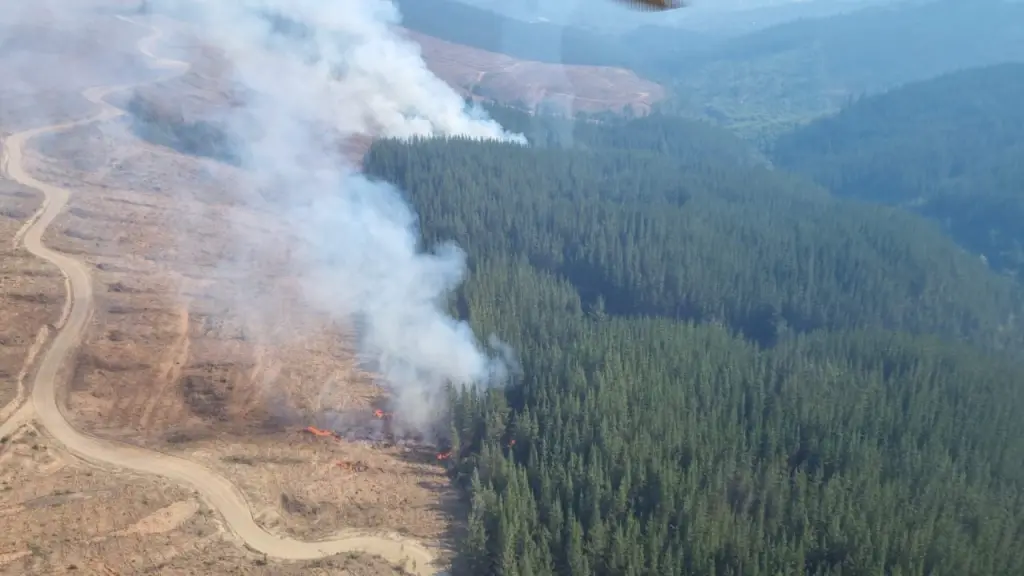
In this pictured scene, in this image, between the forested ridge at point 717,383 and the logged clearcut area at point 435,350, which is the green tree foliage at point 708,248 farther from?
the logged clearcut area at point 435,350

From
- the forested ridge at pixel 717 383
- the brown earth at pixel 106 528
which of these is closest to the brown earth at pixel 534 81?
the forested ridge at pixel 717 383

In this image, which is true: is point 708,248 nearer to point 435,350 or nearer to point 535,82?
point 435,350

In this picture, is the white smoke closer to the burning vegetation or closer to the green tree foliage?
the burning vegetation

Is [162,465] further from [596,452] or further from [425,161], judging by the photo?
[425,161]

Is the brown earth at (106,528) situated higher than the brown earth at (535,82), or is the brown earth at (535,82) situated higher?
the brown earth at (535,82)

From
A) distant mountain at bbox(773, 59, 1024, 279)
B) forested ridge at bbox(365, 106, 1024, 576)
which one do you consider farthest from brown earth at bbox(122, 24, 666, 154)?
forested ridge at bbox(365, 106, 1024, 576)
